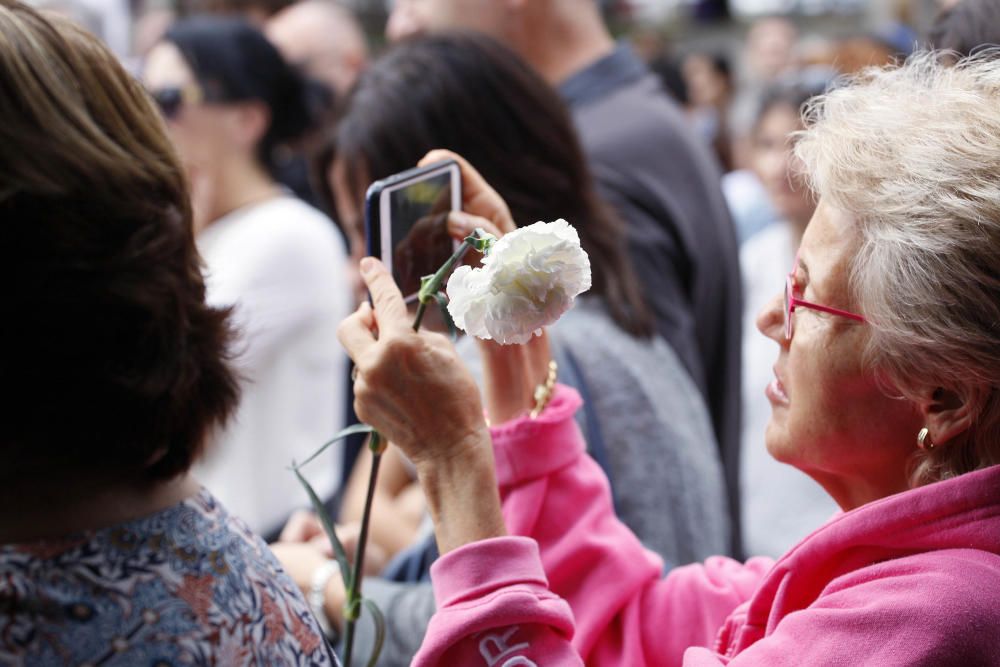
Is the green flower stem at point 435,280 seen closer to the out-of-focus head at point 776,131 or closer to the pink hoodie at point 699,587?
the pink hoodie at point 699,587

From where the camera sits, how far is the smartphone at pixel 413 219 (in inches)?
54.5

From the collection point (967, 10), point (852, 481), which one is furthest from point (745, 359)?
point (852, 481)

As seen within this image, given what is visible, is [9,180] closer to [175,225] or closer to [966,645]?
[175,225]

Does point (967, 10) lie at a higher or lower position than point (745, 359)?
higher

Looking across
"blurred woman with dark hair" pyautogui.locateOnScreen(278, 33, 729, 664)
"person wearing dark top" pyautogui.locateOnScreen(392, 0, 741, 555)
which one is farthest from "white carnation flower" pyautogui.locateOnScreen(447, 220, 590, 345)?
"person wearing dark top" pyautogui.locateOnScreen(392, 0, 741, 555)

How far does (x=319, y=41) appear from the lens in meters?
5.16

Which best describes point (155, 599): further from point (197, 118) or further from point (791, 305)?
point (197, 118)

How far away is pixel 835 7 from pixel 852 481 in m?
13.4

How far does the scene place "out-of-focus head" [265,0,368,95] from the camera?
16.8 feet

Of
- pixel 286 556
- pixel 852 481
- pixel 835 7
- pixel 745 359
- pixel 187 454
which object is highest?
pixel 187 454

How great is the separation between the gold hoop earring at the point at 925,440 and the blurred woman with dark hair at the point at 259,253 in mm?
1846

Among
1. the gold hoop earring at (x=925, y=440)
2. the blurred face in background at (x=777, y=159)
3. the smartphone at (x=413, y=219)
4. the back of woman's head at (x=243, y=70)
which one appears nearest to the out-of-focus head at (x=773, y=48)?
the blurred face in background at (x=777, y=159)

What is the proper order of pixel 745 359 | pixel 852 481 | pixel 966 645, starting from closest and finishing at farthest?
pixel 966 645, pixel 852 481, pixel 745 359

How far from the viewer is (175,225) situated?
1117mm
